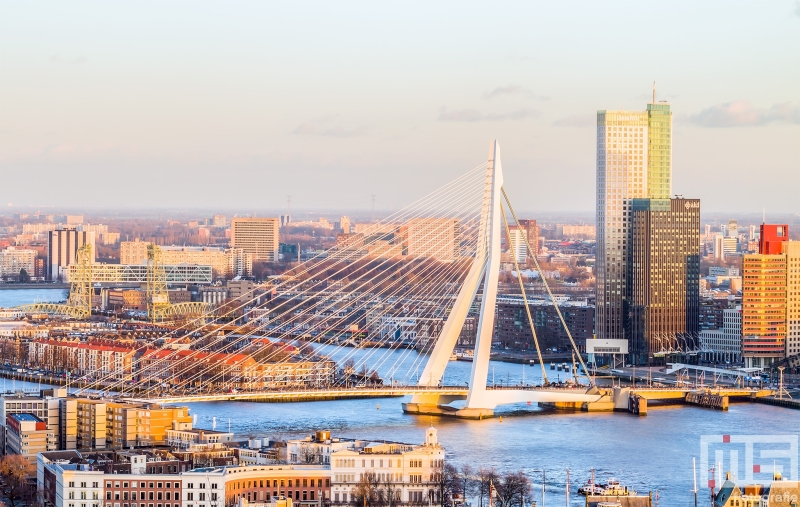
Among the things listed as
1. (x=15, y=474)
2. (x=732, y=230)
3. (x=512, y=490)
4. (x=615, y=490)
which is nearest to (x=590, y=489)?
(x=512, y=490)

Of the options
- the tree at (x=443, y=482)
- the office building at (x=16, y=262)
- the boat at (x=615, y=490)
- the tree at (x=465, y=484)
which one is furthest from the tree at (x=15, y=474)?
the office building at (x=16, y=262)

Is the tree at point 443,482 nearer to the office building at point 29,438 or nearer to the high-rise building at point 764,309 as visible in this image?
the office building at point 29,438

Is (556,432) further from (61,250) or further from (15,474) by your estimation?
(61,250)

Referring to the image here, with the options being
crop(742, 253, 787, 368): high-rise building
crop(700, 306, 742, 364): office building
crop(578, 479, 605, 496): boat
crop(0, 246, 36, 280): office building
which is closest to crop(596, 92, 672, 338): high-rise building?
crop(700, 306, 742, 364): office building

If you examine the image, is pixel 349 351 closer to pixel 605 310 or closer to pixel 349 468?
pixel 605 310

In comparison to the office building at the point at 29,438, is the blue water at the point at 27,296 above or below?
above

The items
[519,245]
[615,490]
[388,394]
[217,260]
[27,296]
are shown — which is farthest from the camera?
[217,260]

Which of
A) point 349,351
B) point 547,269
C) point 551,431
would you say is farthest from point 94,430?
point 547,269
